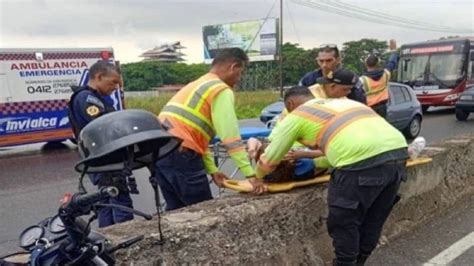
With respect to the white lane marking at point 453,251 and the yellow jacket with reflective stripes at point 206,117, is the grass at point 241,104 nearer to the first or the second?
the white lane marking at point 453,251

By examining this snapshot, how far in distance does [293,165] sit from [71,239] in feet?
8.49

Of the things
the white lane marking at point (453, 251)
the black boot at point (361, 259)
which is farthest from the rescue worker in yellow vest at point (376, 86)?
the black boot at point (361, 259)

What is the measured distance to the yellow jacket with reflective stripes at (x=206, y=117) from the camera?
12.2ft

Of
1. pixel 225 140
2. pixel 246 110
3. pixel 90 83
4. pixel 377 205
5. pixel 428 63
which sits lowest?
pixel 246 110

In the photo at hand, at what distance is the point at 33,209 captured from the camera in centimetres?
736

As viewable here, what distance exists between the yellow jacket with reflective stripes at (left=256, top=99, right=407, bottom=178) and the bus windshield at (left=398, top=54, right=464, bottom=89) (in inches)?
764

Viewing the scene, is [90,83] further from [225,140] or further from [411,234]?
[411,234]

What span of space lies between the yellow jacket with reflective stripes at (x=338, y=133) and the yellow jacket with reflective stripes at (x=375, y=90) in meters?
3.48

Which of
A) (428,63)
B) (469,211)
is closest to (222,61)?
(469,211)

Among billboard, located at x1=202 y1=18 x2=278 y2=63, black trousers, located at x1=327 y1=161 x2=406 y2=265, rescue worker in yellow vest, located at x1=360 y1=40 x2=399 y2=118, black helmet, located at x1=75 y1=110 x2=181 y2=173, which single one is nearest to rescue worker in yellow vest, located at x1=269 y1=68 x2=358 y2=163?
black trousers, located at x1=327 y1=161 x2=406 y2=265

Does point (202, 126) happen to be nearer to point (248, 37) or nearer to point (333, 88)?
point (333, 88)

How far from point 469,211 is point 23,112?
1067 centimetres

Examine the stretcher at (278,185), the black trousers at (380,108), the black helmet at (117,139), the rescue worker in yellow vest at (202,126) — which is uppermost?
the black helmet at (117,139)

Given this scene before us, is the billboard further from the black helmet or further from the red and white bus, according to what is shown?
the black helmet
